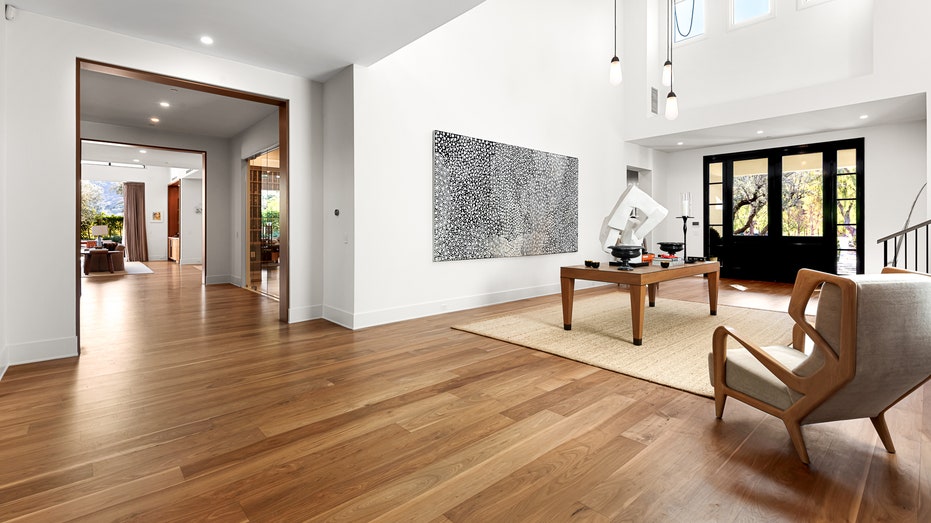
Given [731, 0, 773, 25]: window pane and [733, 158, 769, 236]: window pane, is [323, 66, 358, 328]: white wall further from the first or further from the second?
[733, 158, 769, 236]: window pane

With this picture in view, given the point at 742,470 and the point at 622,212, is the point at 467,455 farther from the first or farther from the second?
the point at 622,212

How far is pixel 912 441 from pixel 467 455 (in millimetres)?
2042

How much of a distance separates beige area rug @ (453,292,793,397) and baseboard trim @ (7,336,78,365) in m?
3.17

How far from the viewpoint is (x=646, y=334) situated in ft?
13.2

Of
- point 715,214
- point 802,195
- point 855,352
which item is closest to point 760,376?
point 855,352

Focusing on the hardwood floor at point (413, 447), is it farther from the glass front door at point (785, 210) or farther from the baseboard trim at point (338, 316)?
the glass front door at point (785, 210)

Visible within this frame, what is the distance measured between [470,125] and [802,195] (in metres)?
6.52

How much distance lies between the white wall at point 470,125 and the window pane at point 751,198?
2950 millimetres

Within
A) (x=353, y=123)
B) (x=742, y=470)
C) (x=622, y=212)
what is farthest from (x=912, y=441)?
(x=353, y=123)

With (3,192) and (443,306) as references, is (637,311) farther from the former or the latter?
(3,192)

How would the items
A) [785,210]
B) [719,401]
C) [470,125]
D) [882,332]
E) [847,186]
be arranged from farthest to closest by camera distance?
[785,210]
[847,186]
[470,125]
[719,401]
[882,332]

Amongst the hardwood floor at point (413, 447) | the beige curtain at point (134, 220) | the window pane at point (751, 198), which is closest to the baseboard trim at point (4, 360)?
the hardwood floor at point (413, 447)

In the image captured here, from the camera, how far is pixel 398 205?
15.6 ft

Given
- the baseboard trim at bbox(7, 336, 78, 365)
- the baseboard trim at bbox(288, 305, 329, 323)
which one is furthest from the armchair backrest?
the baseboard trim at bbox(7, 336, 78, 365)
